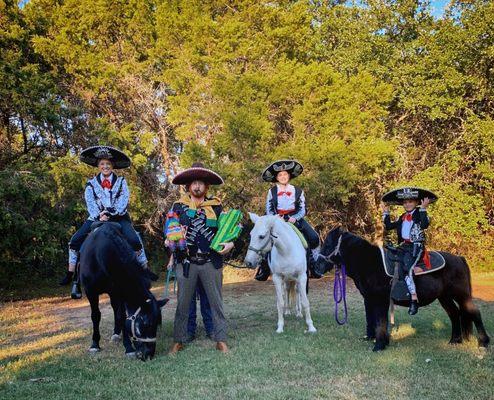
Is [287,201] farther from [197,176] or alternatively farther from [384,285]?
[384,285]

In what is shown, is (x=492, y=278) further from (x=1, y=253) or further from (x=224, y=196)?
(x=1, y=253)

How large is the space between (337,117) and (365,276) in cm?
909

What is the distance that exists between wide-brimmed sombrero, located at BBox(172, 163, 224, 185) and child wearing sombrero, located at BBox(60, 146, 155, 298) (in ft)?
2.99

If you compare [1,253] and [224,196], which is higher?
[224,196]

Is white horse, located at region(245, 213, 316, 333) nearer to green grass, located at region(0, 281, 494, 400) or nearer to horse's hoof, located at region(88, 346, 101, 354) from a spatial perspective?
green grass, located at region(0, 281, 494, 400)

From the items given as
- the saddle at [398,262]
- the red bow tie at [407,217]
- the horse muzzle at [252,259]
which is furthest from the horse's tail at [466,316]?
the horse muzzle at [252,259]

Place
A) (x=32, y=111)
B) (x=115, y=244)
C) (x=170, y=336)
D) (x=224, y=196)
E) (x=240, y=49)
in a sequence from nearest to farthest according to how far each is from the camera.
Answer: (x=115, y=244)
(x=170, y=336)
(x=32, y=111)
(x=224, y=196)
(x=240, y=49)

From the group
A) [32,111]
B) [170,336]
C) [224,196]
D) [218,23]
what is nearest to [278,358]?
[170,336]

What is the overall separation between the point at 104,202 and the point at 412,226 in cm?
437

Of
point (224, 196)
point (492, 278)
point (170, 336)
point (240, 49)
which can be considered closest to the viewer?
point (170, 336)

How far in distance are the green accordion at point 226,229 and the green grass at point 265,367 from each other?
1454mm

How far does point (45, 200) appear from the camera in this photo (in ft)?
44.5

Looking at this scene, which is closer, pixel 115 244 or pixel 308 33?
pixel 115 244

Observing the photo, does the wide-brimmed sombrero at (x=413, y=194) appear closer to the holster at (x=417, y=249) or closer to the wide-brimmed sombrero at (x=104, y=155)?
the holster at (x=417, y=249)
